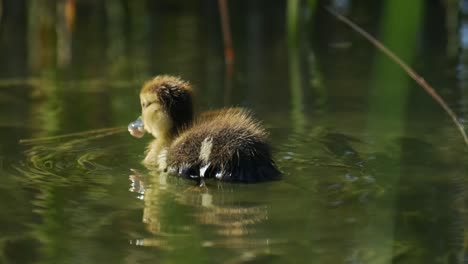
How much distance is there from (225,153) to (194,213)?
52cm

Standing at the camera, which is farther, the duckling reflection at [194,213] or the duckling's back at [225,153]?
the duckling's back at [225,153]

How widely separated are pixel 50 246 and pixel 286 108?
8.48 ft

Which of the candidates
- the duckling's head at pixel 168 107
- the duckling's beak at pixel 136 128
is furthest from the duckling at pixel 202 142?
the duckling's beak at pixel 136 128

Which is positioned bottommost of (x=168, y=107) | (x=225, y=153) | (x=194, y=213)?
(x=194, y=213)

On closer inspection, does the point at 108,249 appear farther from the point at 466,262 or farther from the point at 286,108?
the point at 286,108

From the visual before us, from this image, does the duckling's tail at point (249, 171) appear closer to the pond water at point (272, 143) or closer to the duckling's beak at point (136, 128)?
the pond water at point (272, 143)

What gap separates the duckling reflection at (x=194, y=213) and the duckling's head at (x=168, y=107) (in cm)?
45

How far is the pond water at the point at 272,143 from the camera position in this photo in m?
3.16

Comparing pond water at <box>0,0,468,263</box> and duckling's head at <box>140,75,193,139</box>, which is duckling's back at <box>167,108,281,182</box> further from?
duckling's head at <box>140,75,193,139</box>

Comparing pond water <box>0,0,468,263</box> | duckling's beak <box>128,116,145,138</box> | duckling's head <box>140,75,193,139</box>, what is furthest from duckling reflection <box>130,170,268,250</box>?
duckling's beak <box>128,116,145,138</box>

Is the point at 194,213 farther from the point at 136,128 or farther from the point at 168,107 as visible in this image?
the point at 136,128

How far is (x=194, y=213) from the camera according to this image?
361 centimetres

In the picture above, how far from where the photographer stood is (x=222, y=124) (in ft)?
13.8

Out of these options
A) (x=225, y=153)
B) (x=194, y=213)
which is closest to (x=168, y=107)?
(x=225, y=153)
